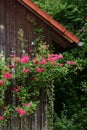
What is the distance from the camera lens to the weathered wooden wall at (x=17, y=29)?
9.84 meters

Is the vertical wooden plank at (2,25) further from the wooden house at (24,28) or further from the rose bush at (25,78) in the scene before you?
the rose bush at (25,78)

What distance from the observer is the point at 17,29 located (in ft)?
32.7

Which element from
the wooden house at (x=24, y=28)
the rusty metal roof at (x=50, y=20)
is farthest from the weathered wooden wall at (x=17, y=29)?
the rusty metal roof at (x=50, y=20)

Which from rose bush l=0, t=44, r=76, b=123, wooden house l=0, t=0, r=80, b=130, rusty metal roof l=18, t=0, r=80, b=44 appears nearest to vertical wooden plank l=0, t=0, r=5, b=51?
wooden house l=0, t=0, r=80, b=130

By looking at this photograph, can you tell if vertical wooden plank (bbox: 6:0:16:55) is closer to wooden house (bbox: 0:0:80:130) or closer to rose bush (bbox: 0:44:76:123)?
wooden house (bbox: 0:0:80:130)

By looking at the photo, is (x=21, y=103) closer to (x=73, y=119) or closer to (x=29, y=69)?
(x=29, y=69)

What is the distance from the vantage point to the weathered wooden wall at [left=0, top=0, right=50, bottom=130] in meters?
9.84

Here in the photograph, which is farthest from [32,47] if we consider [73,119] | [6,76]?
[73,119]

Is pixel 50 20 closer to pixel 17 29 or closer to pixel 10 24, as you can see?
pixel 17 29

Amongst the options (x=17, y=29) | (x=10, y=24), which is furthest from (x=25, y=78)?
(x=10, y=24)

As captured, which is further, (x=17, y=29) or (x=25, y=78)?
(x=17, y=29)

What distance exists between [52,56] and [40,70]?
1.51 feet

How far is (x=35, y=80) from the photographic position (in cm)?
942

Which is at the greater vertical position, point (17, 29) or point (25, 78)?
point (17, 29)
